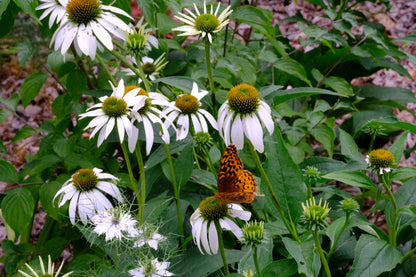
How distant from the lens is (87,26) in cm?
133

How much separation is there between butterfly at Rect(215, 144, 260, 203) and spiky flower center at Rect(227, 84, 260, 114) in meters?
0.13

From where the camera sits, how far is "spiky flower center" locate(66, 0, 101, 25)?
1304mm

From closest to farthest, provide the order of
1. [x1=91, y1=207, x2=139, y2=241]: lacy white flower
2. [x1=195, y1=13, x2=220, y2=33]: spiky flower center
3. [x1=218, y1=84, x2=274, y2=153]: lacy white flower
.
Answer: [x1=91, y1=207, x2=139, y2=241]: lacy white flower, [x1=218, y1=84, x2=274, y2=153]: lacy white flower, [x1=195, y1=13, x2=220, y2=33]: spiky flower center

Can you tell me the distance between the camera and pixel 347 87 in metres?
2.29

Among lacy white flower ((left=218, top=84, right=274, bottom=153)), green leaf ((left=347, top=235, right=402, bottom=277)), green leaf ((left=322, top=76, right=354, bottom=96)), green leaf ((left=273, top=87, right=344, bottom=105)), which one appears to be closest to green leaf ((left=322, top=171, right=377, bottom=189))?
green leaf ((left=347, top=235, right=402, bottom=277))

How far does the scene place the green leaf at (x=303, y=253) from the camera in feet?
3.40

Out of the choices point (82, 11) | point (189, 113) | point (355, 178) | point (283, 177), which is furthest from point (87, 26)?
point (355, 178)

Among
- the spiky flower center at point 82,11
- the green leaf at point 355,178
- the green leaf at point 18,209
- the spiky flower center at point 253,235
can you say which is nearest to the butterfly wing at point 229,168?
the spiky flower center at point 253,235

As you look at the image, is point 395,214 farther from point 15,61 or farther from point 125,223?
point 15,61

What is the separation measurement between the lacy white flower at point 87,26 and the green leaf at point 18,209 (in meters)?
0.74

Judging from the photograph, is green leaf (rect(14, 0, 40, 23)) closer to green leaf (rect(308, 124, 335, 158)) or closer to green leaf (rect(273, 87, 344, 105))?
green leaf (rect(273, 87, 344, 105))

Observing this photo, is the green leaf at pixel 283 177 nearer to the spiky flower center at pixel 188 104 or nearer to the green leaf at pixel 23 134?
the spiky flower center at pixel 188 104

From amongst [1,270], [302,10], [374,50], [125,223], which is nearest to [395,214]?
[125,223]

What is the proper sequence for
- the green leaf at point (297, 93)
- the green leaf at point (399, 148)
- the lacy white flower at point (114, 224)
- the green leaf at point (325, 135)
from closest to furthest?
the lacy white flower at point (114, 224) → the green leaf at point (297, 93) → the green leaf at point (399, 148) → the green leaf at point (325, 135)
